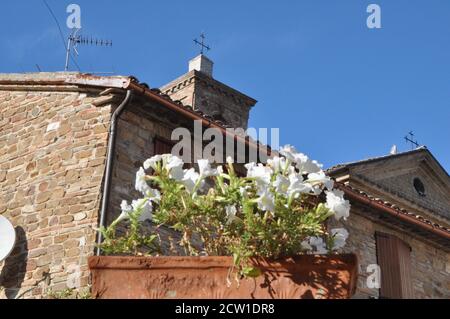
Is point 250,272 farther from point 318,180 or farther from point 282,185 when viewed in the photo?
point 318,180

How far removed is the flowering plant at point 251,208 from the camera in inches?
151

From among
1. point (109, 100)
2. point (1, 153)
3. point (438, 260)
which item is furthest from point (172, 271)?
point (438, 260)

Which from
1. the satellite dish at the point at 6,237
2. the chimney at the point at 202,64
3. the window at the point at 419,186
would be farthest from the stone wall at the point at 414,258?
the chimney at the point at 202,64

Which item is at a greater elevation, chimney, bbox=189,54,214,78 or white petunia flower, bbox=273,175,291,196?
chimney, bbox=189,54,214,78

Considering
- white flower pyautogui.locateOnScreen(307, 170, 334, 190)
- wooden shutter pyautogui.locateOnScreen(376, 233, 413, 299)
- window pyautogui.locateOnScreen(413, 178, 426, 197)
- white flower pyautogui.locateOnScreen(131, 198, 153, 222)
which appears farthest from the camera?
window pyautogui.locateOnScreen(413, 178, 426, 197)

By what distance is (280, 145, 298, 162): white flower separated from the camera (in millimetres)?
3998

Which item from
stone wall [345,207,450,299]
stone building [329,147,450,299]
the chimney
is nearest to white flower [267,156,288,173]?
stone building [329,147,450,299]

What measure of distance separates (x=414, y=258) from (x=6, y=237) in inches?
292

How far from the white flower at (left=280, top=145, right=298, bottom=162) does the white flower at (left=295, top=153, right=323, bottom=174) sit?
0.02 metres

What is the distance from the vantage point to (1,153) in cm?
1048

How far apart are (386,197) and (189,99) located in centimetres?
872

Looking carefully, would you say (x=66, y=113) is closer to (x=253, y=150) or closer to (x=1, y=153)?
(x=1, y=153)

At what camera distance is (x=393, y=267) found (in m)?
12.0

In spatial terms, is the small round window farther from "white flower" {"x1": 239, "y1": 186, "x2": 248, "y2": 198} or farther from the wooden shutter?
"white flower" {"x1": 239, "y1": 186, "x2": 248, "y2": 198}
